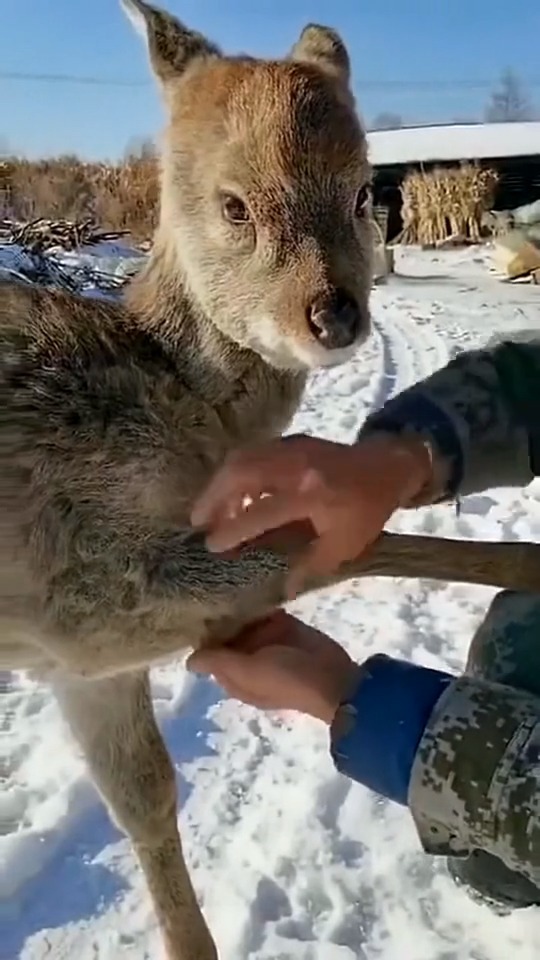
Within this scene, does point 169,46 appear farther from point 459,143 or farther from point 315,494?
point 459,143

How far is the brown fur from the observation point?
170 cm

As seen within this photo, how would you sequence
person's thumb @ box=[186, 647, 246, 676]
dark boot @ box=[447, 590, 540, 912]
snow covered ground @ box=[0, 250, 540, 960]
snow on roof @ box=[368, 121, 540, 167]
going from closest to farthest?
person's thumb @ box=[186, 647, 246, 676] < dark boot @ box=[447, 590, 540, 912] < snow covered ground @ box=[0, 250, 540, 960] < snow on roof @ box=[368, 121, 540, 167]

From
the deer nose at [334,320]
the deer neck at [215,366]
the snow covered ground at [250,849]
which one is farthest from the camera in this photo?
the snow covered ground at [250,849]

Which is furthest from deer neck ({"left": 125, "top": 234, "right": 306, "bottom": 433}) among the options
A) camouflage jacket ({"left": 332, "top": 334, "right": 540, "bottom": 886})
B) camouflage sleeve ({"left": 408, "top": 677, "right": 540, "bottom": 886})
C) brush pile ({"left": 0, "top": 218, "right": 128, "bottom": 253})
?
brush pile ({"left": 0, "top": 218, "right": 128, "bottom": 253})

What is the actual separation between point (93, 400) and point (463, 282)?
11464 mm

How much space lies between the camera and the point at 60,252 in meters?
8.13

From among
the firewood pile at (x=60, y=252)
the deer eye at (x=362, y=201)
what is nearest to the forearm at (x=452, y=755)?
the deer eye at (x=362, y=201)

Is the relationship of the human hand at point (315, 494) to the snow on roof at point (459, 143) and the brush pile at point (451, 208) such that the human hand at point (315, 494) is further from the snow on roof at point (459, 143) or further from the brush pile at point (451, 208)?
the brush pile at point (451, 208)

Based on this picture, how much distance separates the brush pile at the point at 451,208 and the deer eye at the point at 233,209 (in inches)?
536

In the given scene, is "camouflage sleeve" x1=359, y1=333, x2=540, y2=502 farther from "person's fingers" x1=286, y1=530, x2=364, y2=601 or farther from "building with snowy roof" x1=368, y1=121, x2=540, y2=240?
"building with snowy roof" x1=368, y1=121, x2=540, y2=240

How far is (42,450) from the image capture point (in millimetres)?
1791

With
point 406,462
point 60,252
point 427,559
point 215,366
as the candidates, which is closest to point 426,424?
point 406,462

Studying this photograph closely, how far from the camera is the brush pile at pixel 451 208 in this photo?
1523 cm

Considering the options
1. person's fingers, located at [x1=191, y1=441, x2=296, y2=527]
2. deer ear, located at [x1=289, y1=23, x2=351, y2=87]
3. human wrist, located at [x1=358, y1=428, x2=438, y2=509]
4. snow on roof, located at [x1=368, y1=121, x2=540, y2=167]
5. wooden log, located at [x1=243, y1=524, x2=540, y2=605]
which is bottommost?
snow on roof, located at [x1=368, y1=121, x2=540, y2=167]
